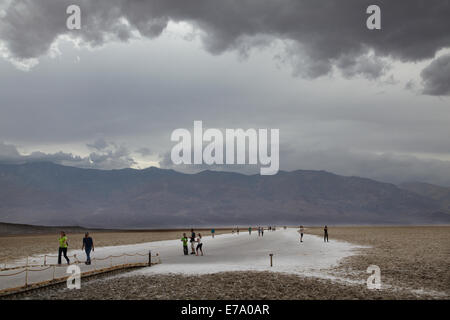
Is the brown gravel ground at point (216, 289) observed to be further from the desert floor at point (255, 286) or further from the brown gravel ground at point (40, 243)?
the brown gravel ground at point (40, 243)

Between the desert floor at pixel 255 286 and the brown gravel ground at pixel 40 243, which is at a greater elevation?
the desert floor at pixel 255 286

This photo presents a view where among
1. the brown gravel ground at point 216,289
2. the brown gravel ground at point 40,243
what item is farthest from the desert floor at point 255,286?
the brown gravel ground at point 40,243

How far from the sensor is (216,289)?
16922 millimetres

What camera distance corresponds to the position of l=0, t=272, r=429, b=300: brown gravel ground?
15883mm

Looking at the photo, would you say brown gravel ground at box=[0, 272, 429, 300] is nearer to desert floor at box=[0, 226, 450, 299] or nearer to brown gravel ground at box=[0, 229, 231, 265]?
desert floor at box=[0, 226, 450, 299]

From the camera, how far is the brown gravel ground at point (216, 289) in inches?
625

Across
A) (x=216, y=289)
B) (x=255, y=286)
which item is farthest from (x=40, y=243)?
(x=255, y=286)

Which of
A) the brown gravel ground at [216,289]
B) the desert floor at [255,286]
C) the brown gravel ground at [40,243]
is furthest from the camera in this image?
the brown gravel ground at [40,243]

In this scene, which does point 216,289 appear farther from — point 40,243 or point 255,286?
point 40,243

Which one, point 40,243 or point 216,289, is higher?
point 216,289

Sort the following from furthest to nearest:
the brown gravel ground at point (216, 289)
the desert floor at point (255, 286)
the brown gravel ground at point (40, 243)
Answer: the brown gravel ground at point (40, 243) < the desert floor at point (255, 286) < the brown gravel ground at point (216, 289)

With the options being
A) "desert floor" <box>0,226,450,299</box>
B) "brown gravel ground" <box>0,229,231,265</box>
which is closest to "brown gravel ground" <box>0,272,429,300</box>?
"desert floor" <box>0,226,450,299</box>
